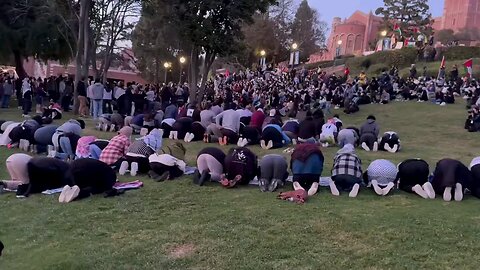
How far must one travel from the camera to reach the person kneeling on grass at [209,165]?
8.68 meters

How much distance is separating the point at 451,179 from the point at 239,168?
3.09 meters

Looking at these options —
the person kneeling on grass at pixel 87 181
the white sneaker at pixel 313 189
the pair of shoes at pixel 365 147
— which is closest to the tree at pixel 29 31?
the pair of shoes at pixel 365 147

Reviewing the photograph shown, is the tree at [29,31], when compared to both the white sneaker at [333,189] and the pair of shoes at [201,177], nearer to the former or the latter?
the pair of shoes at [201,177]

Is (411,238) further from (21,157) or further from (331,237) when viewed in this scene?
(21,157)

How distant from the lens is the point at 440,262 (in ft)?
17.3

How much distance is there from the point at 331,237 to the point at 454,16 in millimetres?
70002

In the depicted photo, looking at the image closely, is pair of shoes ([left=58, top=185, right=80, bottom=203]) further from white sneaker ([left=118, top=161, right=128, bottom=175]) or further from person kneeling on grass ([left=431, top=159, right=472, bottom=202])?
person kneeling on grass ([left=431, top=159, right=472, bottom=202])

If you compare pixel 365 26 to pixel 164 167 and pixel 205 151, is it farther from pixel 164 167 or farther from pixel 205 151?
pixel 205 151

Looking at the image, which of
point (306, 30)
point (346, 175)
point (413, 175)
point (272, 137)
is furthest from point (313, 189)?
point (306, 30)

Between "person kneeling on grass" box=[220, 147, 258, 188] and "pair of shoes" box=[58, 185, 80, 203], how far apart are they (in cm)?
220

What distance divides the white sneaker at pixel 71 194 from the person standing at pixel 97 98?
37.7 ft

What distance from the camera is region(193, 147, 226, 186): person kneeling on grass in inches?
342

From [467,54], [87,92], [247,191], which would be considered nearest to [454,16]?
[467,54]

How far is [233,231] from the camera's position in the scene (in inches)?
247
